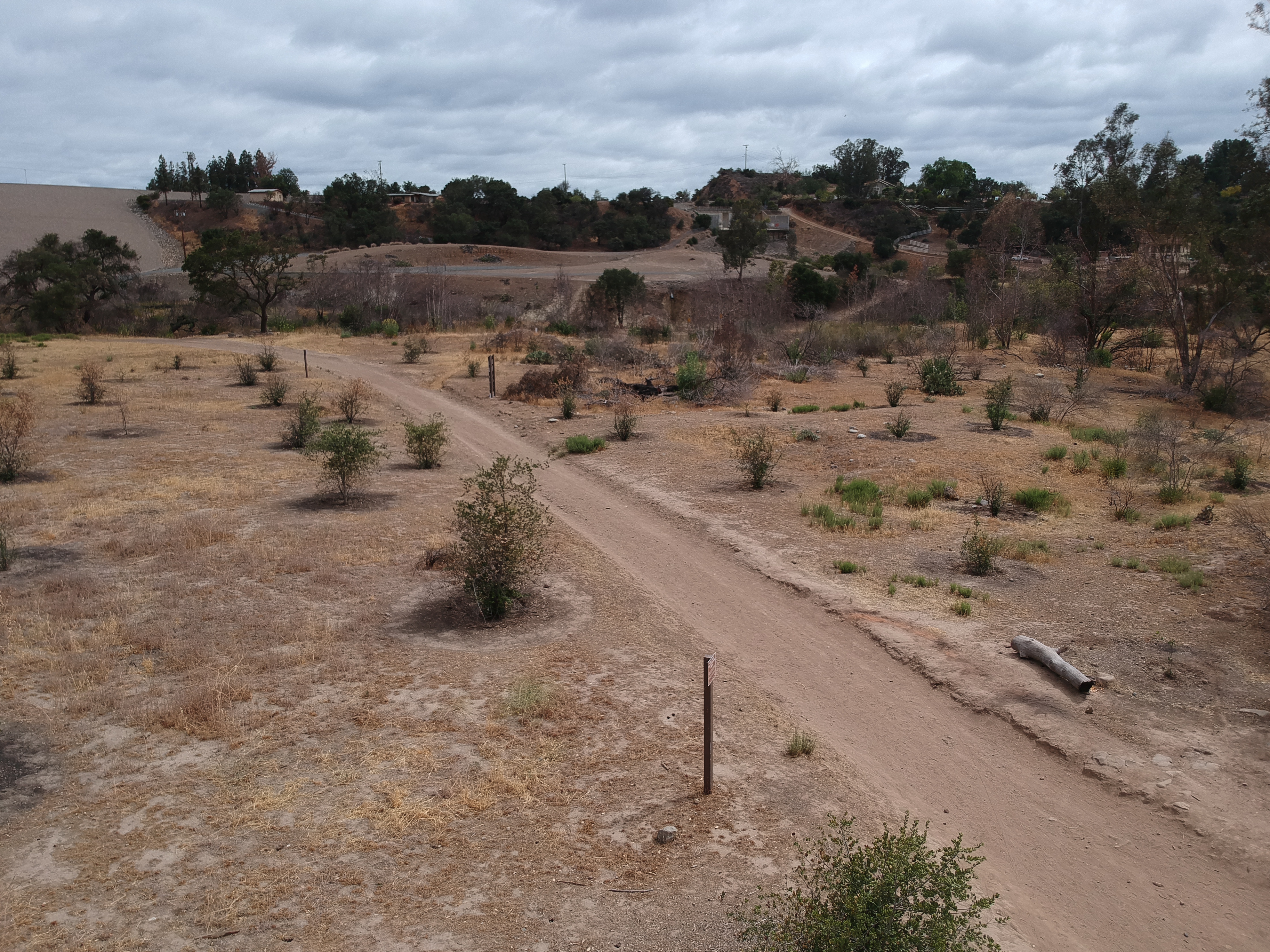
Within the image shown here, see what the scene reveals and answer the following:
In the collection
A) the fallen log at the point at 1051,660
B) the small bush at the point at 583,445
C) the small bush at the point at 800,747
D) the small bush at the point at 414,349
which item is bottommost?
the small bush at the point at 800,747

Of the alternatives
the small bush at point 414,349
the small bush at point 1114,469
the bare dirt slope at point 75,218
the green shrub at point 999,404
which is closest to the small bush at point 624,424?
the green shrub at point 999,404

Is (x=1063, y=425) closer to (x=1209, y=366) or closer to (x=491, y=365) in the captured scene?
(x=1209, y=366)

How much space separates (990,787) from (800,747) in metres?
1.32

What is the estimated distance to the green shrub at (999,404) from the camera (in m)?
→ 18.8

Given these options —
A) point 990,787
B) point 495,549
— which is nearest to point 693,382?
point 495,549

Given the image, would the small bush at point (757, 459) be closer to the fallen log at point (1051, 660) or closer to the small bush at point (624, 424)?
the small bush at point (624, 424)

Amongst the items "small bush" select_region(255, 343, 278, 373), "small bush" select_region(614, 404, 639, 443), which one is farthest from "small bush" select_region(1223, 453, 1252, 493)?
"small bush" select_region(255, 343, 278, 373)

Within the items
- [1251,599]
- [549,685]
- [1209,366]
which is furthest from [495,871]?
[1209,366]

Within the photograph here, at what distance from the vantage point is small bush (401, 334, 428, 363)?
30.2 m

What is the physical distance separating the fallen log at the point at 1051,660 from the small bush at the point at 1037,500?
516 cm

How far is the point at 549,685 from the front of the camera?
24.5ft

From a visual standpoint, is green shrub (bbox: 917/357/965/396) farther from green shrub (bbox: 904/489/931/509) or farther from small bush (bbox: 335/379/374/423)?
small bush (bbox: 335/379/374/423)

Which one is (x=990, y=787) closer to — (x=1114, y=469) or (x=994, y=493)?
(x=994, y=493)

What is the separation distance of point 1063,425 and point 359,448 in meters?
15.1
